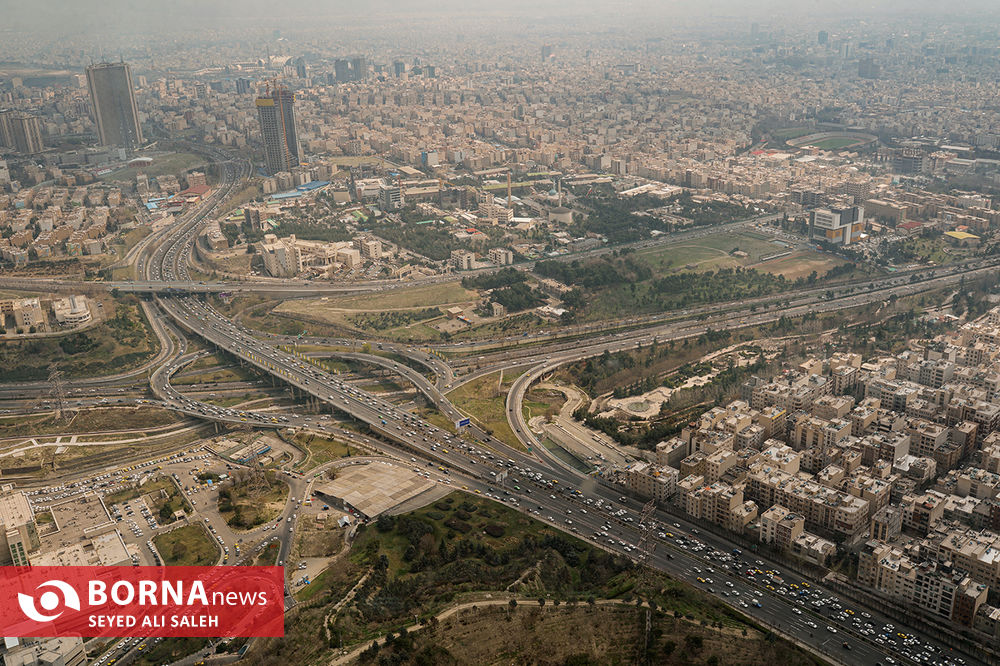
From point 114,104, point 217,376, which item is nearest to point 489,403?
point 217,376

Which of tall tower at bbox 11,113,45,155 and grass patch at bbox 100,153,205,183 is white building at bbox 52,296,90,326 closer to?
grass patch at bbox 100,153,205,183

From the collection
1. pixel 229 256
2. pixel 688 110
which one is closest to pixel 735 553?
pixel 229 256

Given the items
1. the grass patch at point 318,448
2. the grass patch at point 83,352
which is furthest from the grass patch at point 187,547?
the grass patch at point 83,352

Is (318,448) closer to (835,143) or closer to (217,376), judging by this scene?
(217,376)

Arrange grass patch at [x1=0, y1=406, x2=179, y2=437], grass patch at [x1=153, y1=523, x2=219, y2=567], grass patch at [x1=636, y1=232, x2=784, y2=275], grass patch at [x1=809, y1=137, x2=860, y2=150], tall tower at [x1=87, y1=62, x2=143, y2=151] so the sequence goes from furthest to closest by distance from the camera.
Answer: grass patch at [x1=809, y1=137, x2=860, y2=150], tall tower at [x1=87, y1=62, x2=143, y2=151], grass patch at [x1=636, y1=232, x2=784, y2=275], grass patch at [x1=0, y1=406, x2=179, y2=437], grass patch at [x1=153, y1=523, x2=219, y2=567]

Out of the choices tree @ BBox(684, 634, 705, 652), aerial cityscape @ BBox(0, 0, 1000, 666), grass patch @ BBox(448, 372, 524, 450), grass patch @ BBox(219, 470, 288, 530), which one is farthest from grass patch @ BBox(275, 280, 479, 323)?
tree @ BBox(684, 634, 705, 652)
